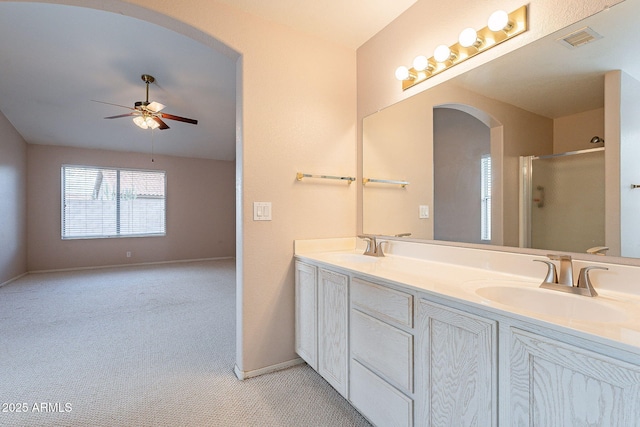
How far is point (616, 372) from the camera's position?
712mm

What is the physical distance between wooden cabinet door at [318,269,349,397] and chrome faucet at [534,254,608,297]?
89 centimetres

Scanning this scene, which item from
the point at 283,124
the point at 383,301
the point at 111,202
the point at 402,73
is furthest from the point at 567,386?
the point at 111,202

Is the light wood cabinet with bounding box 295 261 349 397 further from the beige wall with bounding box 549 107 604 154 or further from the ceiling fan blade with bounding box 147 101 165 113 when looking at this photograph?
the ceiling fan blade with bounding box 147 101 165 113

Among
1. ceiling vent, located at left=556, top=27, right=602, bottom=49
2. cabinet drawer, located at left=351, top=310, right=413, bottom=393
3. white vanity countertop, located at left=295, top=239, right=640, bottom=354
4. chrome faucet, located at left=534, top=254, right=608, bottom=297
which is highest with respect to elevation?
ceiling vent, located at left=556, top=27, right=602, bottom=49

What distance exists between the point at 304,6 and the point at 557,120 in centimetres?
162

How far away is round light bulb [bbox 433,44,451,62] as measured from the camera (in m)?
1.66

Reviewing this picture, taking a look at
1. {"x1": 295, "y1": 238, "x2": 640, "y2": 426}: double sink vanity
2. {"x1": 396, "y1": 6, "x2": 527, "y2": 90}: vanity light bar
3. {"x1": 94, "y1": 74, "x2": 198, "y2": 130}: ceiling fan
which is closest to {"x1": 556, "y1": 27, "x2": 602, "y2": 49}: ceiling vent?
{"x1": 396, "y1": 6, "x2": 527, "y2": 90}: vanity light bar

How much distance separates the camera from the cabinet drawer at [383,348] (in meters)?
1.26

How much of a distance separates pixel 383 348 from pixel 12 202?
637 cm

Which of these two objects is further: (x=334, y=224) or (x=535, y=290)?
(x=334, y=224)

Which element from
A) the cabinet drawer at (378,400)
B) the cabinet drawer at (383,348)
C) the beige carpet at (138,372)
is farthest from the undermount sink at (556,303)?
the beige carpet at (138,372)

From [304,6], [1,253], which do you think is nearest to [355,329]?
[304,6]

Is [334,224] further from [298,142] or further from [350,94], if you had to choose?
[350,94]

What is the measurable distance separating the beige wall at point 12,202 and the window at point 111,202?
1.90ft
